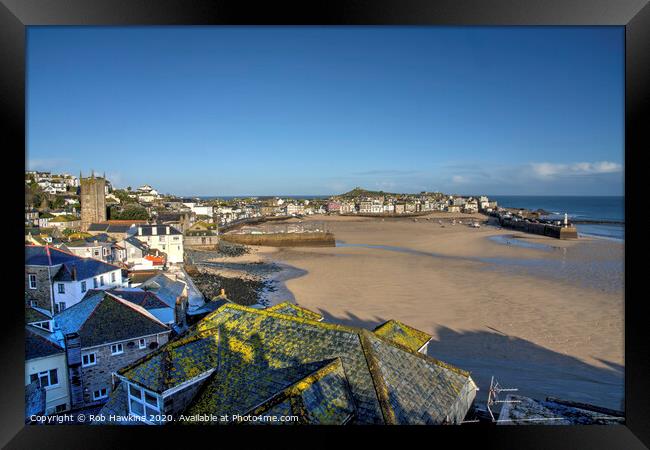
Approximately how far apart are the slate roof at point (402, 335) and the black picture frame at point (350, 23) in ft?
4.46

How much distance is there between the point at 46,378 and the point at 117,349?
2.40 ft

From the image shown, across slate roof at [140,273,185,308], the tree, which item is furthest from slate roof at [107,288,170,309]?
the tree

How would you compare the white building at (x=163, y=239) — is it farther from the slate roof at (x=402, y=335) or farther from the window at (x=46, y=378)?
the slate roof at (x=402, y=335)

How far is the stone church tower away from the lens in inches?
483

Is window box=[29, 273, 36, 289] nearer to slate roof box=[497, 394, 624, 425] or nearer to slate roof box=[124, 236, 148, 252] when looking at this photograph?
slate roof box=[124, 236, 148, 252]

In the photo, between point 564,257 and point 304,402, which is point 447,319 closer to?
point 304,402

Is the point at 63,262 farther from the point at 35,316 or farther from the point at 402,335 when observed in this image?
the point at 402,335

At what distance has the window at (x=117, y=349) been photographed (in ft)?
14.4

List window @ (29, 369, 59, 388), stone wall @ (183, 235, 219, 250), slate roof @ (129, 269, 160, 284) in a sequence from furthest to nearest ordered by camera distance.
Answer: stone wall @ (183, 235, 219, 250)
slate roof @ (129, 269, 160, 284)
window @ (29, 369, 59, 388)

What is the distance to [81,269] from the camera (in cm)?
614

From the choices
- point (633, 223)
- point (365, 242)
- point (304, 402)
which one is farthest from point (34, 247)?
point (365, 242)

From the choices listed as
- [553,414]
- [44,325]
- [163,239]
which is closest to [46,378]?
[44,325]

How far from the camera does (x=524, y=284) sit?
11047 millimetres

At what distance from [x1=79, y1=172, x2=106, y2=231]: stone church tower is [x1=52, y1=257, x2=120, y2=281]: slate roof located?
271 inches
